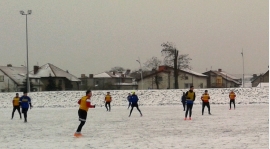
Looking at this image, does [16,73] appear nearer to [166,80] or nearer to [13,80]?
[13,80]

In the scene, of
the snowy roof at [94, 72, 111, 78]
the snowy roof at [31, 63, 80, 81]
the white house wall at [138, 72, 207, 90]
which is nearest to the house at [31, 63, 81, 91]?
the snowy roof at [31, 63, 80, 81]

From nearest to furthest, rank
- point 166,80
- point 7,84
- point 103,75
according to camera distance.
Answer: point 7,84, point 166,80, point 103,75

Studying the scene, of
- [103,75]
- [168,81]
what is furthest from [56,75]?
[103,75]

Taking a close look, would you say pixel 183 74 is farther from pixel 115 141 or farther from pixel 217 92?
pixel 115 141

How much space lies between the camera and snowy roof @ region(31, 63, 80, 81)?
89625 millimetres

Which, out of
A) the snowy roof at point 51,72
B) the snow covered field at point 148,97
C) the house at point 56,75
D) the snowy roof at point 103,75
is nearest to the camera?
the snow covered field at point 148,97

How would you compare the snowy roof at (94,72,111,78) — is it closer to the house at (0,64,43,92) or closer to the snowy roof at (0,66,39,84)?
the snowy roof at (0,66,39,84)

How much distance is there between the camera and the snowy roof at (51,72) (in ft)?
294

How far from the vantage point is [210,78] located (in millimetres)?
107625

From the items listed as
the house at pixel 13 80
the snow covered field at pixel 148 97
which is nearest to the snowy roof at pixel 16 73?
the house at pixel 13 80

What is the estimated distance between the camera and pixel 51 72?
9006cm

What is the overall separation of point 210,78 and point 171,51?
29.6 meters

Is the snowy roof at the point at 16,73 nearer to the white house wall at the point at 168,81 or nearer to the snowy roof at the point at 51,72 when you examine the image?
the snowy roof at the point at 51,72

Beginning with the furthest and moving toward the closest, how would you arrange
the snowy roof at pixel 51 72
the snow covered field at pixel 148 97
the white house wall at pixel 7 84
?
the snowy roof at pixel 51 72 → the white house wall at pixel 7 84 → the snow covered field at pixel 148 97
